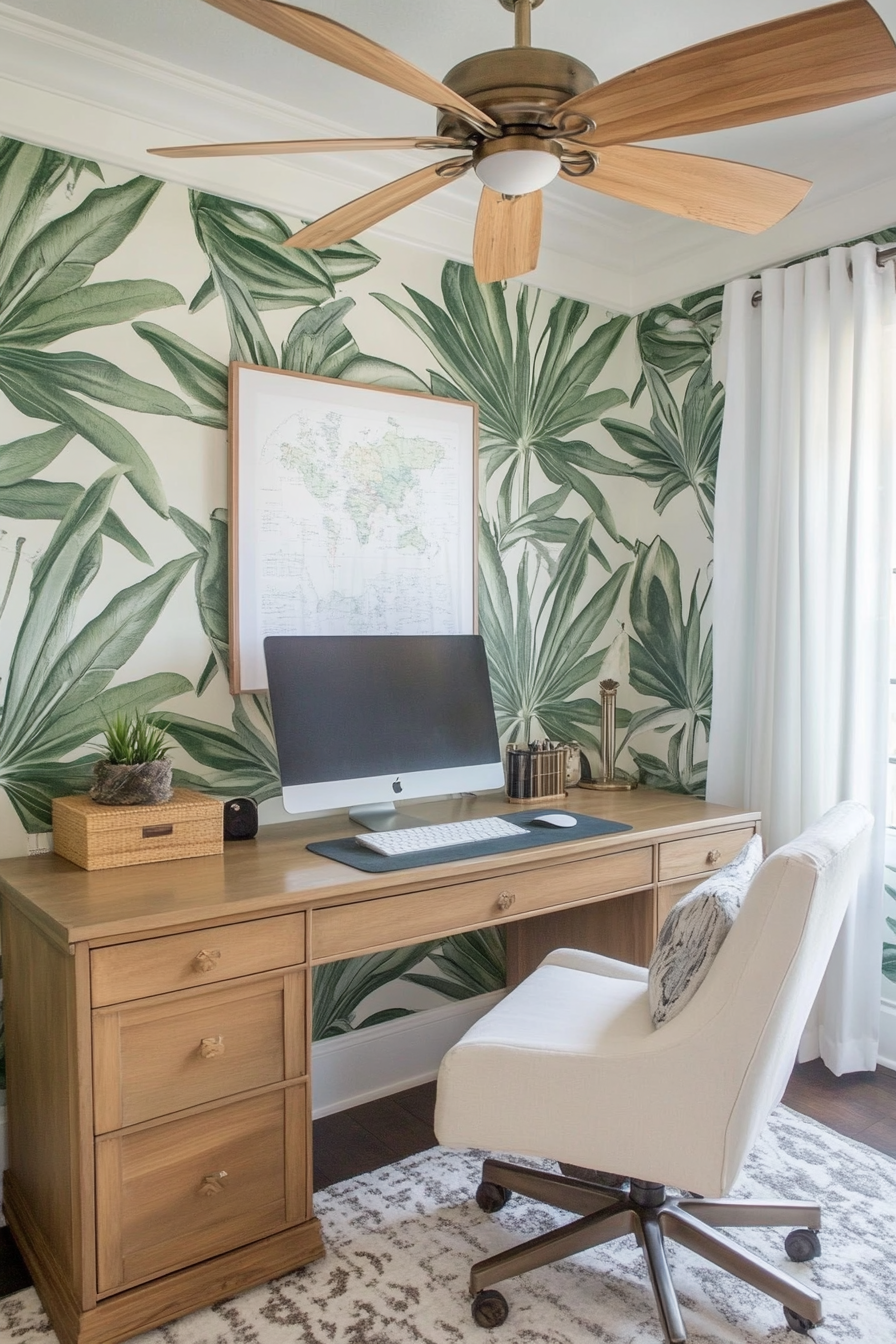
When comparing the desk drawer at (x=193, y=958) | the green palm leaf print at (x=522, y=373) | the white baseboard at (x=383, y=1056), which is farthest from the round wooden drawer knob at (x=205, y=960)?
the green palm leaf print at (x=522, y=373)

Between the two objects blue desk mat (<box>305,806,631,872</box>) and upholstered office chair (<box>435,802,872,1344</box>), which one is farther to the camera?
blue desk mat (<box>305,806,631,872</box>)

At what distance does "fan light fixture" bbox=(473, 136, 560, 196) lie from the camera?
147cm

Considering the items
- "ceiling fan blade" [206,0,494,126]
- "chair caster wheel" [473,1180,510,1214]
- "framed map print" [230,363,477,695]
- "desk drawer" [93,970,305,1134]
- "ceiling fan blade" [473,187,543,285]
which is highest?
"ceiling fan blade" [473,187,543,285]

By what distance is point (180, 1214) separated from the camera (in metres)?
1.76

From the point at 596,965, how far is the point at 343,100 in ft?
7.07

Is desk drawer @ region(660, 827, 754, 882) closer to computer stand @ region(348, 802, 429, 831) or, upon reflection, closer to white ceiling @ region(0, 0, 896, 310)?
computer stand @ region(348, 802, 429, 831)

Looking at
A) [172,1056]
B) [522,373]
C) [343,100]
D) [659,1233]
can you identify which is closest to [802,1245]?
[659,1233]

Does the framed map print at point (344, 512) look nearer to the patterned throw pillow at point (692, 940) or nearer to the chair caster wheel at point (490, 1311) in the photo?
the patterned throw pillow at point (692, 940)

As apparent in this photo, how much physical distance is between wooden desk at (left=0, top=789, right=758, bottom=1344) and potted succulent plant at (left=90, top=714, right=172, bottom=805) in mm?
161

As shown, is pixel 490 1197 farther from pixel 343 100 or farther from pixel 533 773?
pixel 343 100

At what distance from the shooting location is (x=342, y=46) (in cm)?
126

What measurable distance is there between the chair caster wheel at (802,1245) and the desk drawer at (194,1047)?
104 cm

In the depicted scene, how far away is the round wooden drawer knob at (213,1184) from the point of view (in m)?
1.78

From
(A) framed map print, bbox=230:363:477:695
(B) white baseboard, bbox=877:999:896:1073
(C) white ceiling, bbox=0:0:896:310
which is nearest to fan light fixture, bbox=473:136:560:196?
(C) white ceiling, bbox=0:0:896:310
